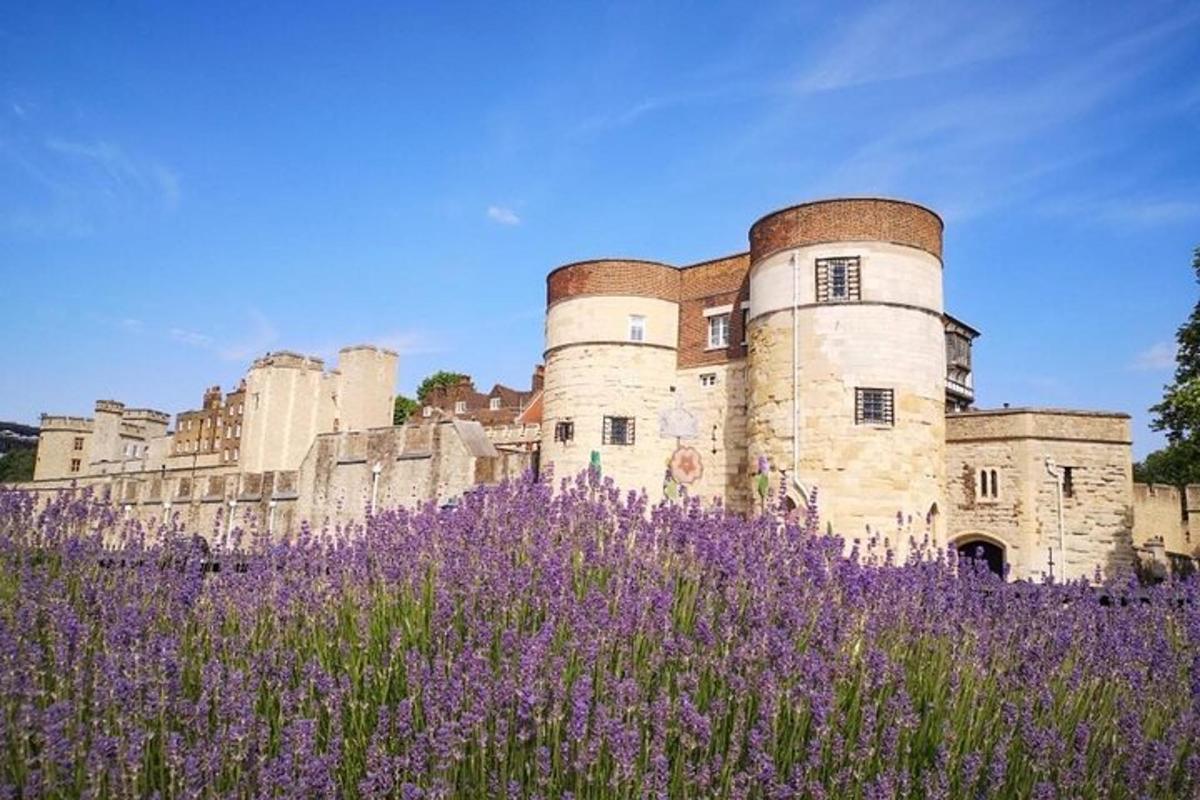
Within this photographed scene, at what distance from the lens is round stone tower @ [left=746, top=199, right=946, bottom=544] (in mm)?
19578

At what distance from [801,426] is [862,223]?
5088 mm

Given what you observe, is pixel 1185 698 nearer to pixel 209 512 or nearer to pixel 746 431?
pixel 746 431

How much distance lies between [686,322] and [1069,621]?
2079cm

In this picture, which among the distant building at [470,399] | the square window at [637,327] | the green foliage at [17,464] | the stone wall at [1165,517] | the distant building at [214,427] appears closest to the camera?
the square window at [637,327]

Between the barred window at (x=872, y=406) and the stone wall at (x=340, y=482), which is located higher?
the barred window at (x=872, y=406)

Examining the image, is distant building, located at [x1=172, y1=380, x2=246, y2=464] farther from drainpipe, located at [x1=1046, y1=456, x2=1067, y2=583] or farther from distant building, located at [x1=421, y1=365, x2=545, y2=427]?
drainpipe, located at [x1=1046, y1=456, x2=1067, y2=583]

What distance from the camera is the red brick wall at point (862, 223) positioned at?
2055 cm

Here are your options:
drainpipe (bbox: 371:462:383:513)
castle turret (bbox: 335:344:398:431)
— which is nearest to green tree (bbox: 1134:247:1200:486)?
drainpipe (bbox: 371:462:383:513)

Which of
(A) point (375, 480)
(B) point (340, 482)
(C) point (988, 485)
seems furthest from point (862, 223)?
(B) point (340, 482)

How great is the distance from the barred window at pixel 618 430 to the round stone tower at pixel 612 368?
0.09 feet

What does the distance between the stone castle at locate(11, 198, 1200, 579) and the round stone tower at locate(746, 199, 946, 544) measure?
4cm

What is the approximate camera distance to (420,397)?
66375 mm

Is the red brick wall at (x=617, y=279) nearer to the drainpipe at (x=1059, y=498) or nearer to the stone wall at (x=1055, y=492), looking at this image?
the stone wall at (x=1055, y=492)

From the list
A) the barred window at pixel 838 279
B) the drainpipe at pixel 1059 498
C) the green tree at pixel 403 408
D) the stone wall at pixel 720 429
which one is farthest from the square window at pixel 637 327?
the green tree at pixel 403 408
